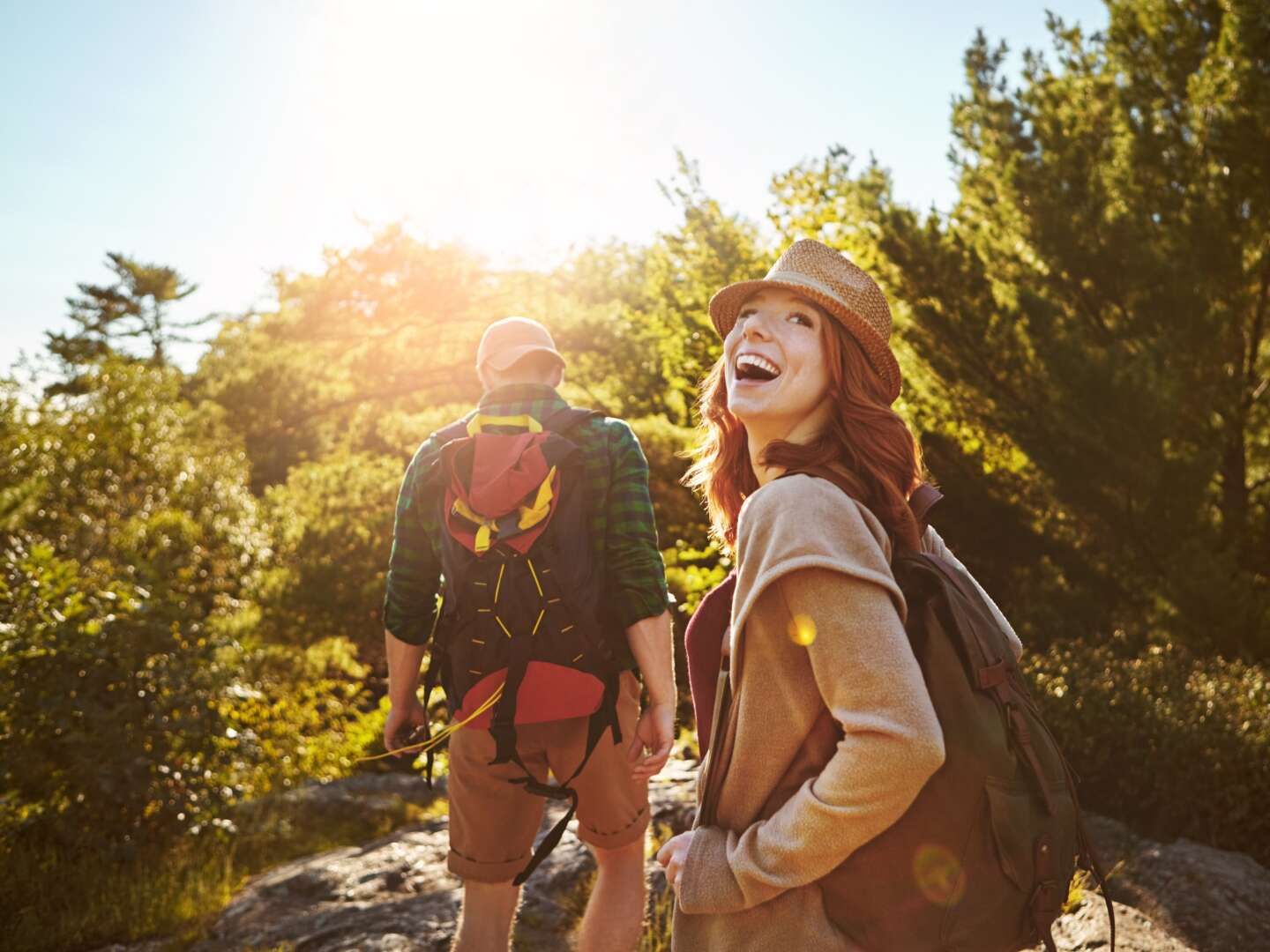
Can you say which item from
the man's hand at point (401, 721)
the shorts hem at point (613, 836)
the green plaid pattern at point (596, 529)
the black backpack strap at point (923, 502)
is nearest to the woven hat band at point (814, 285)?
the black backpack strap at point (923, 502)

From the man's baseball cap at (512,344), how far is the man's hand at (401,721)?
99cm

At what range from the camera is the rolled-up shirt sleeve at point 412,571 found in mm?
2574

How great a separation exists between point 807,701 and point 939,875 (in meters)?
0.25

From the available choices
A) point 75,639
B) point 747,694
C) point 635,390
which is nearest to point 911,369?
point 635,390

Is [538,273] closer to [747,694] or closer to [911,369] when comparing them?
[911,369]

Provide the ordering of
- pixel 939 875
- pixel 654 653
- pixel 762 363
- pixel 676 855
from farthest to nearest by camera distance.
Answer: pixel 654 653 < pixel 762 363 < pixel 676 855 < pixel 939 875

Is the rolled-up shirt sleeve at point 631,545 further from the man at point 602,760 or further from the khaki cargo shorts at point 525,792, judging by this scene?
the khaki cargo shorts at point 525,792

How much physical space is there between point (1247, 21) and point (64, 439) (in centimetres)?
1228

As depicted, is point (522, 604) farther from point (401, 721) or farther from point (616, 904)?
point (616, 904)

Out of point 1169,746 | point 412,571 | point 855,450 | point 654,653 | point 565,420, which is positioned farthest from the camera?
point 1169,746

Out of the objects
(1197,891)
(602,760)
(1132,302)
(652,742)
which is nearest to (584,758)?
(602,760)

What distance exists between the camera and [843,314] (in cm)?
146

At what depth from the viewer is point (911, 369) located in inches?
313

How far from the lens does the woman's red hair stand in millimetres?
1291
